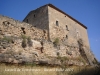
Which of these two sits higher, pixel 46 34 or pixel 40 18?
pixel 40 18

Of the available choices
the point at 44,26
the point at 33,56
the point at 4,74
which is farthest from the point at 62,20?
the point at 4,74

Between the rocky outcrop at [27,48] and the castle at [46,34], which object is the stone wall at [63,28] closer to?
the castle at [46,34]

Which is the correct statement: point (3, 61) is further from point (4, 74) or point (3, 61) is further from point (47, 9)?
point (47, 9)

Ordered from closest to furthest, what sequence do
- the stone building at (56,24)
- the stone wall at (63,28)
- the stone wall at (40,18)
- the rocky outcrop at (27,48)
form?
the rocky outcrop at (27,48)
the stone building at (56,24)
the stone wall at (40,18)
the stone wall at (63,28)

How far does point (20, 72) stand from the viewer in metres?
7.15

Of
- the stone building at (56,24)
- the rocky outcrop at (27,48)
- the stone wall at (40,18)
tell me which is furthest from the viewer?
the stone wall at (40,18)

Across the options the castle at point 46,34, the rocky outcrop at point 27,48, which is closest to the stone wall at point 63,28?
the castle at point 46,34

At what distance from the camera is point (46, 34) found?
45.9 ft

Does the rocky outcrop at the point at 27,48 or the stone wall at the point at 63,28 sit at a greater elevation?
the stone wall at the point at 63,28

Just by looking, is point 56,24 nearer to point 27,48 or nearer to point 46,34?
point 46,34

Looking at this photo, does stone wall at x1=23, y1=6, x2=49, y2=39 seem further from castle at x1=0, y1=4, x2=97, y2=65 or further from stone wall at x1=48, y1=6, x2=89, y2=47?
stone wall at x1=48, y1=6, x2=89, y2=47

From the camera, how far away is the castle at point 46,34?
879 cm

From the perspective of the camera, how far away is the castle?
8789 mm

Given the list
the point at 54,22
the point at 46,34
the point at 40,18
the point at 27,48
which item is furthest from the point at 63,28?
the point at 27,48
